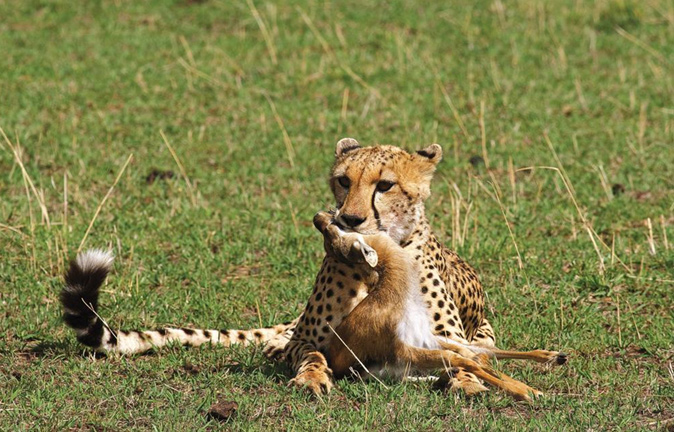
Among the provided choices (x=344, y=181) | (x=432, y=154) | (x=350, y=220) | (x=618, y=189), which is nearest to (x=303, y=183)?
(x=618, y=189)

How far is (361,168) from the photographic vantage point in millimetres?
4387

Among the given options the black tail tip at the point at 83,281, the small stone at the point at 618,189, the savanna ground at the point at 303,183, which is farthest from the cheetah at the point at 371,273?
the small stone at the point at 618,189

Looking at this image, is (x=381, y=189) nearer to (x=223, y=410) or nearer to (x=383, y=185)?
(x=383, y=185)

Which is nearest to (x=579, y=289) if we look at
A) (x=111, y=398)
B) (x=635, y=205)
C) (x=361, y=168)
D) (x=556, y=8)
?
(x=635, y=205)

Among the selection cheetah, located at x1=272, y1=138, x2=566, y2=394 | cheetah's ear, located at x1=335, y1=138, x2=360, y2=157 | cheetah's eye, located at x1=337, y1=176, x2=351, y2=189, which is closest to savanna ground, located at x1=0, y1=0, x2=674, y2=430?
cheetah, located at x1=272, y1=138, x2=566, y2=394

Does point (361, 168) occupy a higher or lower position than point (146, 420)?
higher

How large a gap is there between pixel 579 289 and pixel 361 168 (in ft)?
5.72

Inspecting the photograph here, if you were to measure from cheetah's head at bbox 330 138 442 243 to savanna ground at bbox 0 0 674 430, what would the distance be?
2.09 ft

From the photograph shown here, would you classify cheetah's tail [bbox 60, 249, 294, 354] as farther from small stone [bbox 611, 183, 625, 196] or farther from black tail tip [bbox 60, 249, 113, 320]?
small stone [bbox 611, 183, 625, 196]

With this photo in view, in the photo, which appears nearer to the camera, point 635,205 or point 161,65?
point 635,205

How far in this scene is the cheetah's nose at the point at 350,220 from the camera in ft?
13.6

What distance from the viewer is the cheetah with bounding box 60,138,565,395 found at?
4262 mm

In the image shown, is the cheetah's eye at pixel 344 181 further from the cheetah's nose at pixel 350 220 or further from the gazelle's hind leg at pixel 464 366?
the gazelle's hind leg at pixel 464 366

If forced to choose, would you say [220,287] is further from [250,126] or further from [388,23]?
[388,23]
